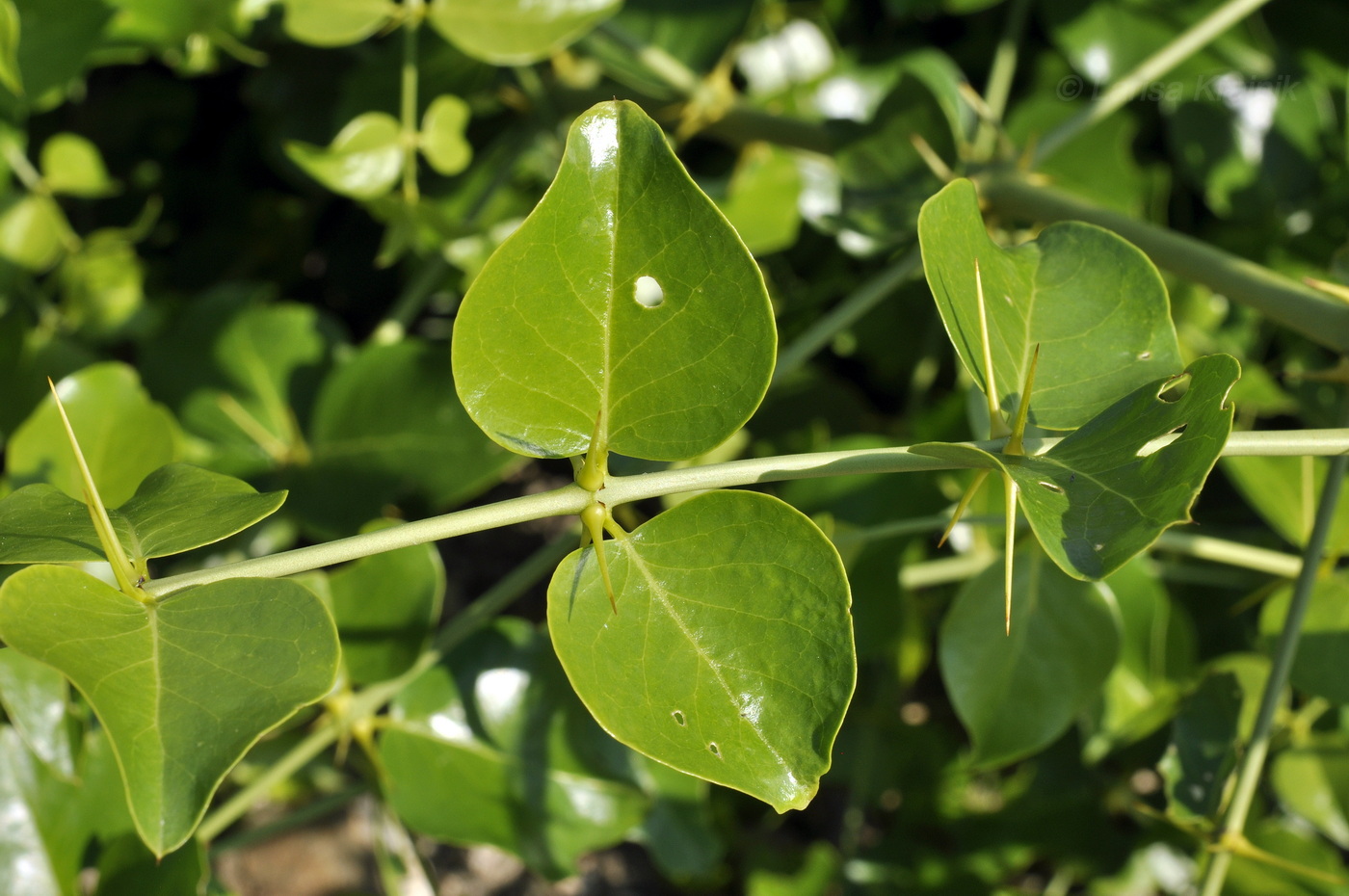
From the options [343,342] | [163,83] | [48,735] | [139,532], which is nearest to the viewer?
[139,532]

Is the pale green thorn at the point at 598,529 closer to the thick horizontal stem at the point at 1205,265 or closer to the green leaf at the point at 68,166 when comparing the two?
the thick horizontal stem at the point at 1205,265

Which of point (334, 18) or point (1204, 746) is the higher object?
point (334, 18)

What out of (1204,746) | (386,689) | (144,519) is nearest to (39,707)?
(386,689)

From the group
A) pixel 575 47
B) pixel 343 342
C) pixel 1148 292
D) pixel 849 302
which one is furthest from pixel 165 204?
pixel 1148 292

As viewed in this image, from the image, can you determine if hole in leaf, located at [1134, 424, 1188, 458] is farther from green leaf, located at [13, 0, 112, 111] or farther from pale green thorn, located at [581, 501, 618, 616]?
green leaf, located at [13, 0, 112, 111]

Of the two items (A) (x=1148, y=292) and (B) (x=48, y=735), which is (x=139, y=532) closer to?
(B) (x=48, y=735)

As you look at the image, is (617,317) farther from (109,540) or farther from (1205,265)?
(1205,265)
